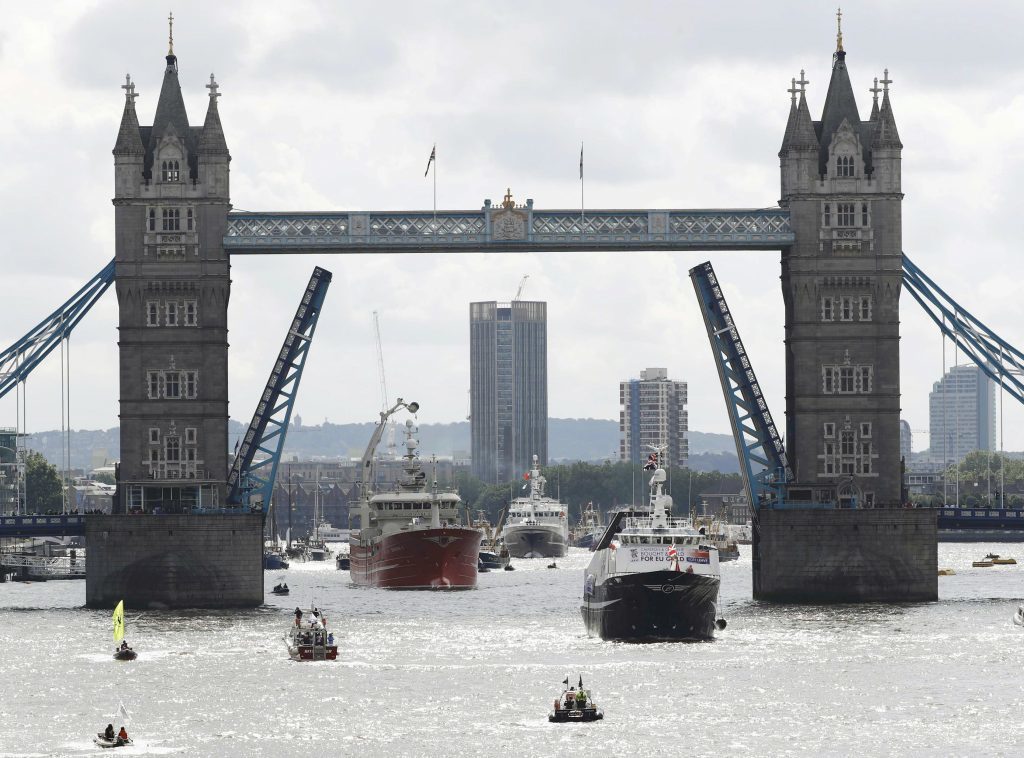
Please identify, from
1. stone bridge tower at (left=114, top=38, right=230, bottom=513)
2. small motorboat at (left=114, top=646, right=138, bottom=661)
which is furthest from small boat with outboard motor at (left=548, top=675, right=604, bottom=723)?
stone bridge tower at (left=114, top=38, right=230, bottom=513)

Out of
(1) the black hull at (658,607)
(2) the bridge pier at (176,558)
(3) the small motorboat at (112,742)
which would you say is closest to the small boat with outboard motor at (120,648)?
(1) the black hull at (658,607)

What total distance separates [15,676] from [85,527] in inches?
1472

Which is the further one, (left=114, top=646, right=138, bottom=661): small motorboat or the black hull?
the black hull

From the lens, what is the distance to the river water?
8644 cm

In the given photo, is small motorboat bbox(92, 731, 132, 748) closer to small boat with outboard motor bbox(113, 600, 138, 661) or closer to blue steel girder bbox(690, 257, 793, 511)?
small boat with outboard motor bbox(113, 600, 138, 661)

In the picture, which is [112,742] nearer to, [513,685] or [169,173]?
[513,685]

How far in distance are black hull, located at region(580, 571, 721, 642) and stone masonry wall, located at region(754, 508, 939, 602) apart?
2105 centimetres

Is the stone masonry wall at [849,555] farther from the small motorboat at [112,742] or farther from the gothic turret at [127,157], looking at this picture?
the small motorboat at [112,742]

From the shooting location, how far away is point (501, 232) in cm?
14362

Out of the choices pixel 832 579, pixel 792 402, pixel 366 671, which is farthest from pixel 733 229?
pixel 366 671

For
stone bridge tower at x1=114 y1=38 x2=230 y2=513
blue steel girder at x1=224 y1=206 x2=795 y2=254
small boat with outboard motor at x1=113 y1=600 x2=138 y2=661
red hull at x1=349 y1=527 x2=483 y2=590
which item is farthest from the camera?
red hull at x1=349 y1=527 x2=483 y2=590

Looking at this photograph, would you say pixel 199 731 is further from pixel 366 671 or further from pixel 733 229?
pixel 733 229

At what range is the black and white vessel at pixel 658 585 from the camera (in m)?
117

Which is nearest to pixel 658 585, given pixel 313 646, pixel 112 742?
pixel 313 646
